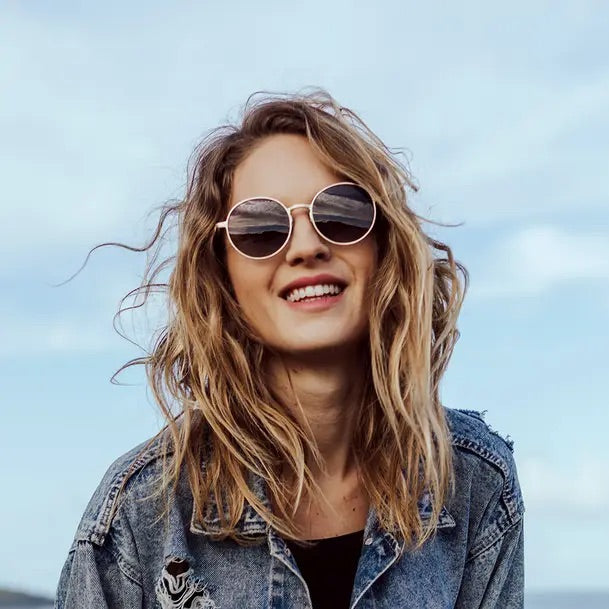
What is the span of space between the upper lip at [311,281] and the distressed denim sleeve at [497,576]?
1.35m

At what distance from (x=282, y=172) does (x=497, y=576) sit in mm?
1884

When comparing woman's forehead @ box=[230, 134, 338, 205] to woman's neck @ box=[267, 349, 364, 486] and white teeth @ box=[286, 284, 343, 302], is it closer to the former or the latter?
white teeth @ box=[286, 284, 343, 302]

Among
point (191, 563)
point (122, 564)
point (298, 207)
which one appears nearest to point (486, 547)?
point (191, 563)

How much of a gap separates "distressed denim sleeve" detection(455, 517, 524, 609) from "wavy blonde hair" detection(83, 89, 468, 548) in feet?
1.16

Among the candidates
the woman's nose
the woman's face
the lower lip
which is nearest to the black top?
the woman's face

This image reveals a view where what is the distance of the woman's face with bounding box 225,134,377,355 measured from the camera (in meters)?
4.04

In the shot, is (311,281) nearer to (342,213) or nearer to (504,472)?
(342,213)

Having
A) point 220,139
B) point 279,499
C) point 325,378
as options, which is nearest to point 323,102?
point 220,139

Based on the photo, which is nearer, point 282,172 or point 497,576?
point 282,172

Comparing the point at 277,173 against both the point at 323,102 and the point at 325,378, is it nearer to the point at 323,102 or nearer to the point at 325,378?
the point at 323,102

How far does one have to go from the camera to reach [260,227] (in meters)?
4.08

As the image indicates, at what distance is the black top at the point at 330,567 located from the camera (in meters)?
4.12

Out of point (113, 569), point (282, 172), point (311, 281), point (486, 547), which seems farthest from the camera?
point (486, 547)

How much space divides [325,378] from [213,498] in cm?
61
